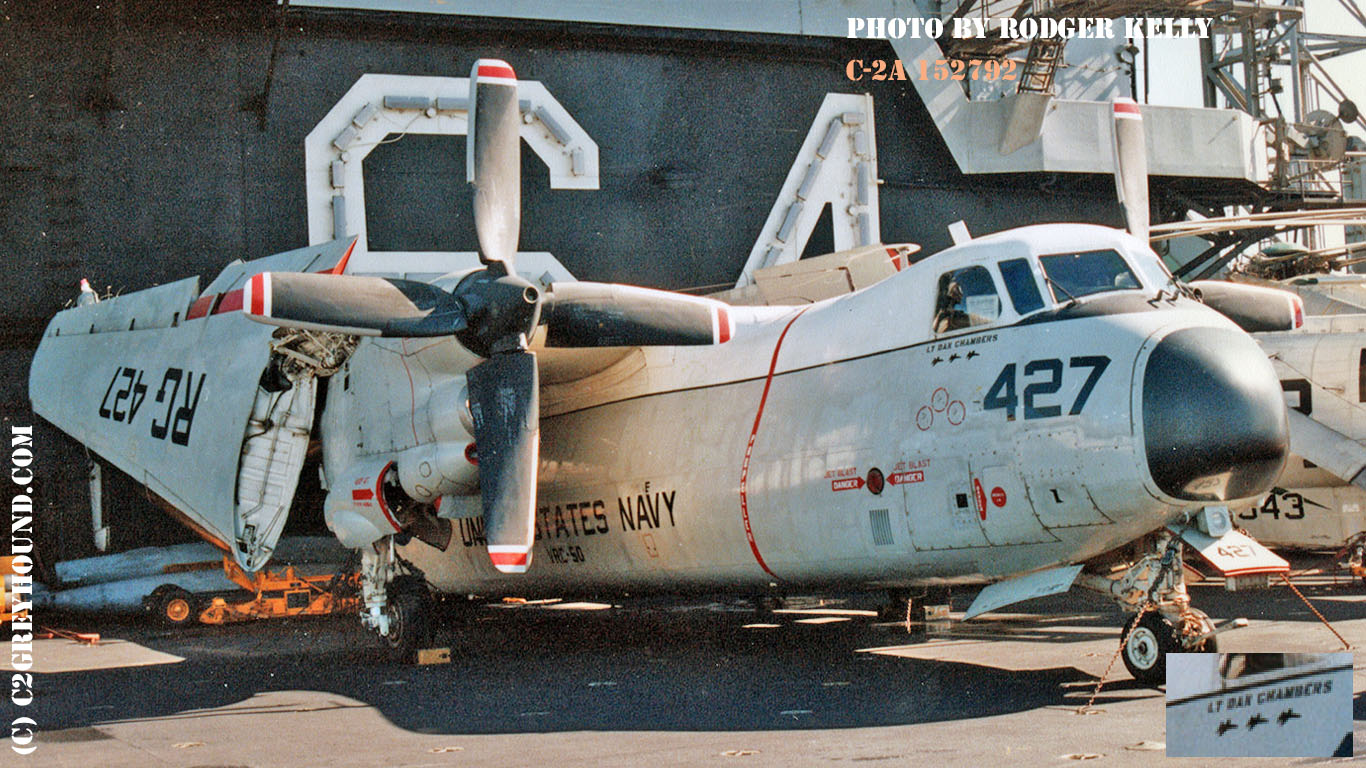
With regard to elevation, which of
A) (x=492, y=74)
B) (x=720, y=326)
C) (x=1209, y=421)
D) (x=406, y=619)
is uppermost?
(x=492, y=74)

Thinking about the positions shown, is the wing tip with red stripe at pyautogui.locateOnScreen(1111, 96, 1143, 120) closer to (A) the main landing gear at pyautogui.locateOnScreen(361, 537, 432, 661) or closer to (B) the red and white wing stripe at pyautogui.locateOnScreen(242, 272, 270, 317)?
(B) the red and white wing stripe at pyautogui.locateOnScreen(242, 272, 270, 317)

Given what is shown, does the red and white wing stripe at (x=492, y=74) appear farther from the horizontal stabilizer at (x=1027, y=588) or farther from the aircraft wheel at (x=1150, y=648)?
the aircraft wheel at (x=1150, y=648)

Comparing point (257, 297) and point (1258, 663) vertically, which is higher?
point (257, 297)

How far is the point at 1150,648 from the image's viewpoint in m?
11.5

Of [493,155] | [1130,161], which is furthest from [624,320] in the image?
[1130,161]

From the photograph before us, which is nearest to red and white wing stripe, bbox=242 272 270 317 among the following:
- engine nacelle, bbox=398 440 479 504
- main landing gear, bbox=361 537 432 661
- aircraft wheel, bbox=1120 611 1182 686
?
engine nacelle, bbox=398 440 479 504

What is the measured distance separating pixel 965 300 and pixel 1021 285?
1.99 feet

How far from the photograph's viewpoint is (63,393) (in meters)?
21.8

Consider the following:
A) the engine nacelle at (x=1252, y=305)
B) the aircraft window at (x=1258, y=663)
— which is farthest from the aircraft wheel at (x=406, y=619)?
the aircraft window at (x=1258, y=663)

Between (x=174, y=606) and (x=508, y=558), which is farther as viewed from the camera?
(x=174, y=606)

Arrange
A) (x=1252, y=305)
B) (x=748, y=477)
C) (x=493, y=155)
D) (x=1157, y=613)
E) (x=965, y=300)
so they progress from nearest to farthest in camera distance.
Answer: (x=1157, y=613)
(x=965, y=300)
(x=748, y=477)
(x=493, y=155)
(x=1252, y=305)

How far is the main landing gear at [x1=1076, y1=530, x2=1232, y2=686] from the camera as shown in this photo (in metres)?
11.3

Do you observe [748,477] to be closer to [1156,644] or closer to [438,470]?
[438,470]

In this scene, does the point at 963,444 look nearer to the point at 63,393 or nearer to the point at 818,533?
the point at 818,533
